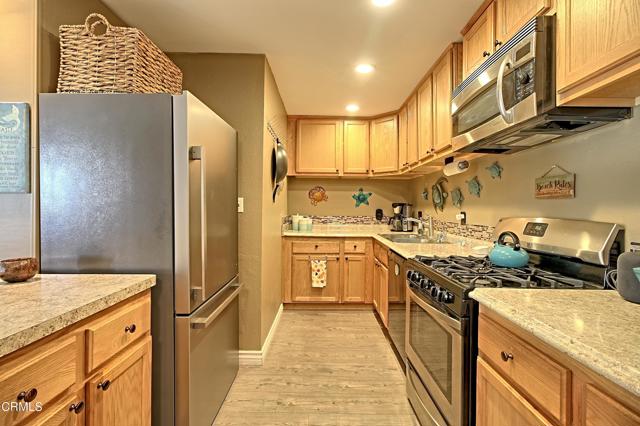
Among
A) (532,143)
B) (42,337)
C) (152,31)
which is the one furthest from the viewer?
(152,31)

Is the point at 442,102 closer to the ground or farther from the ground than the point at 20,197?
farther from the ground

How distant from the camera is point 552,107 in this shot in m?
1.23

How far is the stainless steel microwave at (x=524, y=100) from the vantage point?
125 cm

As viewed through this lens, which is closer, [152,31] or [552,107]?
[552,107]

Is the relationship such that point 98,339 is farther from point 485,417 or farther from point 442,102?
point 442,102

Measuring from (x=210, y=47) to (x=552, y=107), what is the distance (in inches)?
85.7

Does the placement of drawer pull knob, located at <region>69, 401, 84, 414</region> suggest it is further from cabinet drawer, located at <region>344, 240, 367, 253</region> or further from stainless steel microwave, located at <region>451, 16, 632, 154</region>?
cabinet drawer, located at <region>344, 240, 367, 253</region>

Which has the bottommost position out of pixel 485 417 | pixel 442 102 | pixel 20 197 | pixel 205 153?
pixel 485 417

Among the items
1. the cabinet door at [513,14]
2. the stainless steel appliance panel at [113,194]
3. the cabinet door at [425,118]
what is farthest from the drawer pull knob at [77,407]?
the cabinet door at [425,118]

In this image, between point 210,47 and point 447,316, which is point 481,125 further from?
point 210,47

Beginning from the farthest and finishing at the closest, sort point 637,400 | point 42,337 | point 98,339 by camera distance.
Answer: point 98,339 → point 42,337 → point 637,400

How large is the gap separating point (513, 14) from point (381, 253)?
7.28 ft

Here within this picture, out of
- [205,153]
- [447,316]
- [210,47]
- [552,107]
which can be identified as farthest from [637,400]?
[210,47]

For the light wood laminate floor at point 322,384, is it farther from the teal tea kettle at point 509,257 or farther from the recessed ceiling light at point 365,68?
the recessed ceiling light at point 365,68
